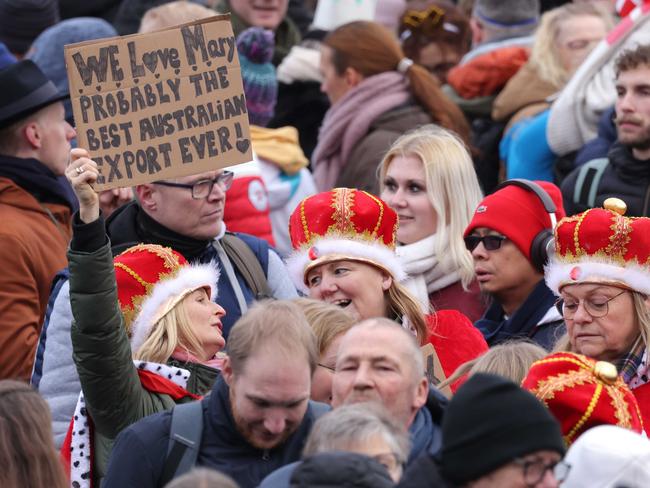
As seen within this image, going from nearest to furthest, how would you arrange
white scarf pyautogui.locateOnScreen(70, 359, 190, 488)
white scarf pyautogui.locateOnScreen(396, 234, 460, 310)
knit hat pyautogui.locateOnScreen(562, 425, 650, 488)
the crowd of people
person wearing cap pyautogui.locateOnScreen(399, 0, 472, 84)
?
knit hat pyautogui.locateOnScreen(562, 425, 650, 488) → the crowd of people → white scarf pyautogui.locateOnScreen(70, 359, 190, 488) → white scarf pyautogui.locateOnScreen(396, 234, 460, 310) → person wearing cap pyautogui.locateOnScreen(399, 0, 472, 84)

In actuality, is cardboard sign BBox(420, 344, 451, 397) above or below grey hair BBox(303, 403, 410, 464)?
below

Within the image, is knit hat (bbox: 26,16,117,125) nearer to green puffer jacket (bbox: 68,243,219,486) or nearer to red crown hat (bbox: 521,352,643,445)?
green puffer jacket (bbox: 68,243,219,486)

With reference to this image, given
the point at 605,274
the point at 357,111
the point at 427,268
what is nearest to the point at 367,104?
the point at 357,111

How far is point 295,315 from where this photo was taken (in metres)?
5.39

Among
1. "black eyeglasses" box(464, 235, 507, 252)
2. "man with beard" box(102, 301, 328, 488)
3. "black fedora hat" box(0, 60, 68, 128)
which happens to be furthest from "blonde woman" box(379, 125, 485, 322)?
"man with beard" box(102, 301, 328, 488)

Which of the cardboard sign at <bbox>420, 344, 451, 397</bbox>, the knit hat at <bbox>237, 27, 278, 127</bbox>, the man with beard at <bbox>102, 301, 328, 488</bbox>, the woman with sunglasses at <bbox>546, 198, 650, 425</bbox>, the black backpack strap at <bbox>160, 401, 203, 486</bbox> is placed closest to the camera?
the man with beard at <bbox>102, 301, 328, 488</bbox>

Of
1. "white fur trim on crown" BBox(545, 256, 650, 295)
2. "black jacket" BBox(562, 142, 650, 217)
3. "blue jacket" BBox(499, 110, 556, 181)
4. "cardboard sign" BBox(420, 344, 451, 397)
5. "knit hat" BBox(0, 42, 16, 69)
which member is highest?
"knit hat" BBox(0, 42, 16, 69)

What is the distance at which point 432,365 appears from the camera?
22.5 feet

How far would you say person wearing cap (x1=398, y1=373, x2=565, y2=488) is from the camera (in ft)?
14.6

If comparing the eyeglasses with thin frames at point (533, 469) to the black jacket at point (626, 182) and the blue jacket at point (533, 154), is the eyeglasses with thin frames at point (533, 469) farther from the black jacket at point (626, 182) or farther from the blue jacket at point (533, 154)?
the blue jacket at point (533, 154)

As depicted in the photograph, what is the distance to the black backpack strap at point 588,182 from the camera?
8.31 meters

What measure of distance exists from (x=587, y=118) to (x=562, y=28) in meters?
1.01

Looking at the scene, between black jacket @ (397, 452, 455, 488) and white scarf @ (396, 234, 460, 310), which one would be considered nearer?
black jacket @ (397, 452, 455, 488)

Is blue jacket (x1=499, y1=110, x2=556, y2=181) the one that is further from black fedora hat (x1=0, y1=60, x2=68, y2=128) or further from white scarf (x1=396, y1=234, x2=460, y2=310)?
black fedora hat (x1=0, y1=60, x2=68, y2=128)
